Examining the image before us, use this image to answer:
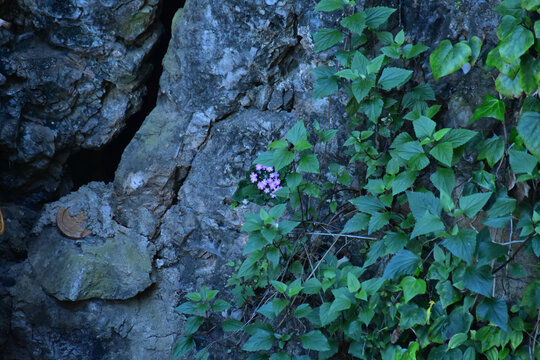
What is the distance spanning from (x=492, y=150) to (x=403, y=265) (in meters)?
0.58

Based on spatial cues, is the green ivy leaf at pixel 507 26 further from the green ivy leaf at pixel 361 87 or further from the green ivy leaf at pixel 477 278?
the green ivy leaf at pixel 477 278

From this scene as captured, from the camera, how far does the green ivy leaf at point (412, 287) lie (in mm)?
2100

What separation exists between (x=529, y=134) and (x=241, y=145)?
4.55 ft

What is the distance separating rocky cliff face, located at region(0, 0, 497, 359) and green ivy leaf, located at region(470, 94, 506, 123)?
884 mm

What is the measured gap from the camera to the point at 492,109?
7.10 feet

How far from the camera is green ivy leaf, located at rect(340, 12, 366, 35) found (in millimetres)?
2397

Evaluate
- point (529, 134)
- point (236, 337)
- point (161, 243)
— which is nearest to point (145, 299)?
point (161, 243)

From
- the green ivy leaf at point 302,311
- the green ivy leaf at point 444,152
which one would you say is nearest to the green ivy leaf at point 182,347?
the green ivy leaf at point 302,311

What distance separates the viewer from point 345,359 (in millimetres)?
2557

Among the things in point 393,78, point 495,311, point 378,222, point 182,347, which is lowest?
point 182,347

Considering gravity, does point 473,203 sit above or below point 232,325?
above

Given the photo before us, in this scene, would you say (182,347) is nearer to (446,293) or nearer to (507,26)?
(446,293)

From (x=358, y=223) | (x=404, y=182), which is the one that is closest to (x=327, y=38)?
(x=404, y=182)

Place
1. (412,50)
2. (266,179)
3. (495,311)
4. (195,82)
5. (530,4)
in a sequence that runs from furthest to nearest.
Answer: (195,82) < (266,179) < (412,50) < (495,311) < (530,4)
